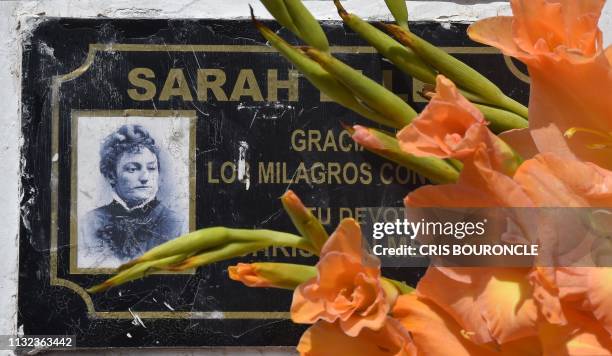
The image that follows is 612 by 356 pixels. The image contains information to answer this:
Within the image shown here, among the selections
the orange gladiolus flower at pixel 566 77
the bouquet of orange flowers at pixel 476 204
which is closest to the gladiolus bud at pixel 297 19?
the bouquet of orange flowers at pixel 476 204

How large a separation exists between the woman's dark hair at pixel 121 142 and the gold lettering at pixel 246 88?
0.41ft

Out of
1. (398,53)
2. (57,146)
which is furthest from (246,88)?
(398,53)

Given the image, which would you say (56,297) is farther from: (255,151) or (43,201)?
(255,151)

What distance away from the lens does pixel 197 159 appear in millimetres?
925

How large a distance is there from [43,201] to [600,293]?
2.54 ft

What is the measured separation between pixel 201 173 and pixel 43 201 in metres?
0.21

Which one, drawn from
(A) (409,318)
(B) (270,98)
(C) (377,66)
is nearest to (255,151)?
(B) (270,98)

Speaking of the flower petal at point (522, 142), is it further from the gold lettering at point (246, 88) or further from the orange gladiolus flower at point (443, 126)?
the gold lettering at point (246, 88)

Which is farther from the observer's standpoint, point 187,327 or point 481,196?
point 187,327

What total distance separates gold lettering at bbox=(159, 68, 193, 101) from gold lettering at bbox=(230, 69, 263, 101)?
2.3 inches

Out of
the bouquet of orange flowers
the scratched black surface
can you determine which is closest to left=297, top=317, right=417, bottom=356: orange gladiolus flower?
the bouquet of orange flowers

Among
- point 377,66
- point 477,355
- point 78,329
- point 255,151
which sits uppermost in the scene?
point 377,66

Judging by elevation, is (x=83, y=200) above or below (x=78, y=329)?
above

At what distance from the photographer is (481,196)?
1.04ft
